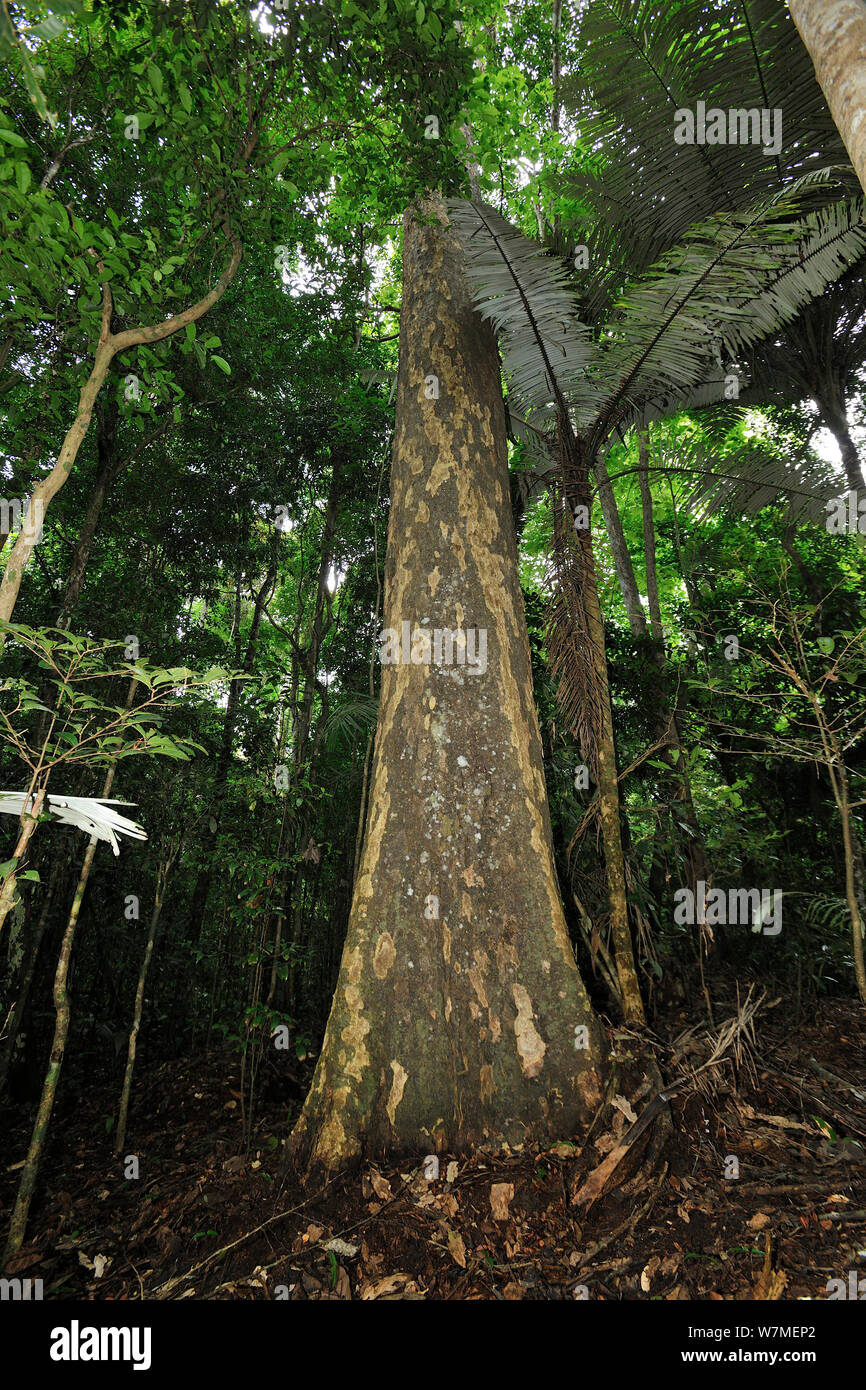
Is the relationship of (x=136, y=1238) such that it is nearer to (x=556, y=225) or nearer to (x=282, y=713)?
(x=282, y=713)

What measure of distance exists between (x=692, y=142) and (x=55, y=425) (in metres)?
4.93

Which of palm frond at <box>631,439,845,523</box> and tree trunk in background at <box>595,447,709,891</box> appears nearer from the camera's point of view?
tree trunk in background at <box>595,447,709,891</box>

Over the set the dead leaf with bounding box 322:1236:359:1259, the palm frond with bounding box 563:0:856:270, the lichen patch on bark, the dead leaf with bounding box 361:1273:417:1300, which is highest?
the palm frond with bounding box 563:0:856:270

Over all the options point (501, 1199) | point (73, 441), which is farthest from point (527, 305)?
point (501, 1199)

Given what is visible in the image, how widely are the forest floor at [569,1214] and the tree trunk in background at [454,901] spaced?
0.16 metres

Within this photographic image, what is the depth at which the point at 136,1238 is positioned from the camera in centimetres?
243

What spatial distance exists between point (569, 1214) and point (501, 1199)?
0.75ft

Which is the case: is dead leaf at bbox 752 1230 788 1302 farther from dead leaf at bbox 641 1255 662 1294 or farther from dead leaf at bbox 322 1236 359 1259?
dead leaf at bbox 322 1236 359 1259

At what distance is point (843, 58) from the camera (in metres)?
1.92

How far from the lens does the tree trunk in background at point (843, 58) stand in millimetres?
1809

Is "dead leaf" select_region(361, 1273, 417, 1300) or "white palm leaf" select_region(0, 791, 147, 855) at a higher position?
"white palm leaf" select_region(0, 791, 147, 855)

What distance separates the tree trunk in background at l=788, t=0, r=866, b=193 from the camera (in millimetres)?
1809

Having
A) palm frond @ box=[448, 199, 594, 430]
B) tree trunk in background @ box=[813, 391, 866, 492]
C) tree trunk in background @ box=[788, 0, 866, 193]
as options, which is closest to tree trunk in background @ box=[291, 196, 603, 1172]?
palm frond @ box=[448, 199, 594, 430]

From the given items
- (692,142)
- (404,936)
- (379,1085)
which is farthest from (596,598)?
(692,142)
